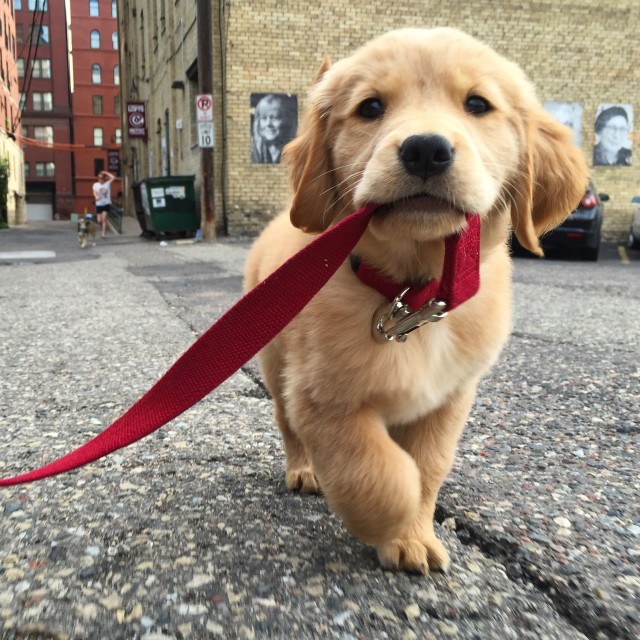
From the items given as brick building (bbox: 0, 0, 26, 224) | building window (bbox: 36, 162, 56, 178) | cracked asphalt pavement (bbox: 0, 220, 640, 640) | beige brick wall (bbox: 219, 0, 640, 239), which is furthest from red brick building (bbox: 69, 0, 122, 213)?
cracked asphalt pavement (bbox: 0, 220, 640, 640)

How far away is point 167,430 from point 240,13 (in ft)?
47.2

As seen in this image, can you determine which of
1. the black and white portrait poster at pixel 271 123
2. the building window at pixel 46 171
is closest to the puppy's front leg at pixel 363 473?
the black and white portrait poster at pixel 271 123

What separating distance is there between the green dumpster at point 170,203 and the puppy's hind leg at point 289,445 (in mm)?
15746

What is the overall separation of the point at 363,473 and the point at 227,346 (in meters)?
0.43

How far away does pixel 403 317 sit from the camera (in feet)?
5.36

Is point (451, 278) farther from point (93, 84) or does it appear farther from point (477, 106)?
point (93, 84)

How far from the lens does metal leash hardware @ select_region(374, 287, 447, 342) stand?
159 cm

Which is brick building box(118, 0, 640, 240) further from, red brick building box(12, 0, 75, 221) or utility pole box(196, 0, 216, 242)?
red brick building box(12, 0, 75, 221)

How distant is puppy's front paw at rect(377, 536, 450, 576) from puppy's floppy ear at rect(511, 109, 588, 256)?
87cm

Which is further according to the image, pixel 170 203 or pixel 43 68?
pixel 43 68

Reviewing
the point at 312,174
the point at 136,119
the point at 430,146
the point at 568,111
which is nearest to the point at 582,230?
the point at 568,111

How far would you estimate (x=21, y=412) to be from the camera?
2.99m

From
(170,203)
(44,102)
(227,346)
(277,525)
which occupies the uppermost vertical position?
(44,102)

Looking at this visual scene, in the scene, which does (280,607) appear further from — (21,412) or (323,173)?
(21,412)
